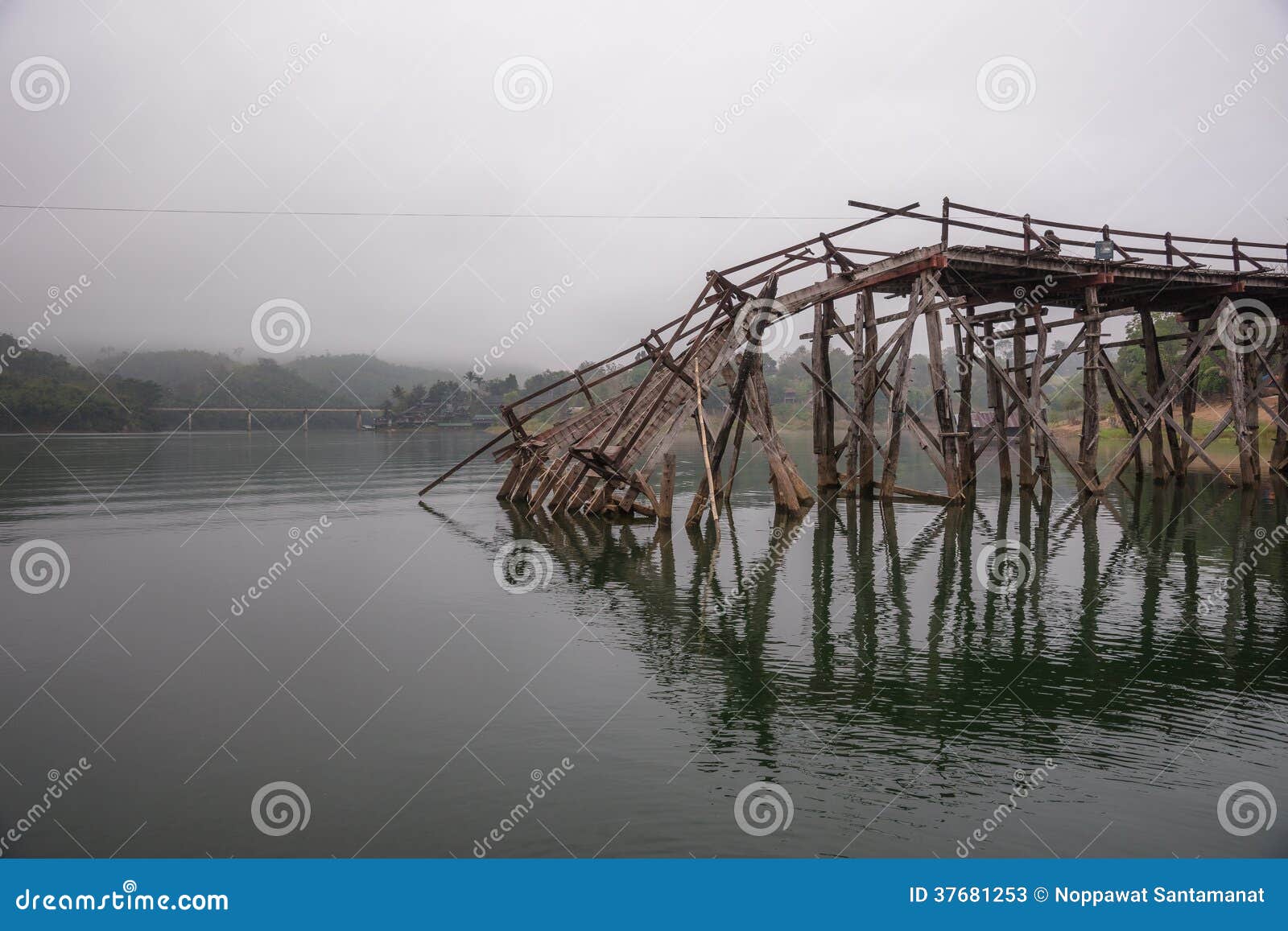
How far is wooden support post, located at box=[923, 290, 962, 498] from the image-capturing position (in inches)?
811

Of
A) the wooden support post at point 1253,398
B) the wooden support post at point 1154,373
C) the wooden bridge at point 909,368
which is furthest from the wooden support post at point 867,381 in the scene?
the wooden support post at point 1253,398

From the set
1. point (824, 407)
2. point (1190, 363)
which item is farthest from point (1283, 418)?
point (824, 407)

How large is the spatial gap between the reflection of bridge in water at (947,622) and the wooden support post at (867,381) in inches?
169

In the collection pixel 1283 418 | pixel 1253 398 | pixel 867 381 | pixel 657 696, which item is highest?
pixel 1283 418

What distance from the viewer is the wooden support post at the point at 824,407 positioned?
2428cm

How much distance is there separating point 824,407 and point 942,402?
4.19 meters

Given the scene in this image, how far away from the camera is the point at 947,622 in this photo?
1136 centimetres

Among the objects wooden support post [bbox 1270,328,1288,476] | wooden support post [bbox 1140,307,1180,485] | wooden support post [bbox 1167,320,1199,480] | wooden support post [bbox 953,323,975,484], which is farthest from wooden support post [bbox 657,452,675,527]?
wooden support post [bbox 1270,328,1288,476]

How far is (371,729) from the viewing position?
8008 millimetres

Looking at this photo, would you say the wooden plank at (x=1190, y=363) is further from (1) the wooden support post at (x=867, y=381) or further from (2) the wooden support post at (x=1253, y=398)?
(1) the wooden support post at (x=867, y=381)

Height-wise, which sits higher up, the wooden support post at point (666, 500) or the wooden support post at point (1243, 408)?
the wooden support post at point (1243, 408)

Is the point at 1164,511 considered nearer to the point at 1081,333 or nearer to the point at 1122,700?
the point at 1081,333

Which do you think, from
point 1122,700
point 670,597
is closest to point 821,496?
point 670,597

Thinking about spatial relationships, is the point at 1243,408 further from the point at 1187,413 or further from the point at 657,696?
the point at 657,696
